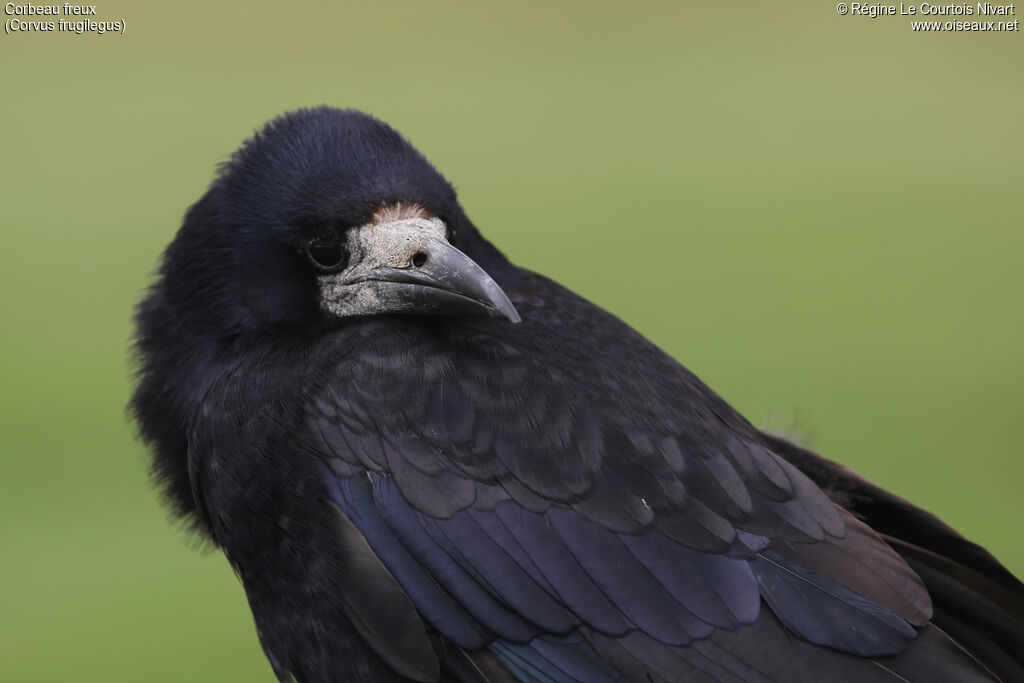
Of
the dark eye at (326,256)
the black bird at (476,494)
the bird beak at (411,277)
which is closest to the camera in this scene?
the black bird at (476,494)

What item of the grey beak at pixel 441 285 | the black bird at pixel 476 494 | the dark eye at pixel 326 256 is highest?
the dark eye at pixel 326 256

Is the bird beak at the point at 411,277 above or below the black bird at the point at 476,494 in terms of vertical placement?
above

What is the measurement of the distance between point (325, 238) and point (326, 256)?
0.04 m

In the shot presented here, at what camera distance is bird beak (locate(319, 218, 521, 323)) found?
280cm

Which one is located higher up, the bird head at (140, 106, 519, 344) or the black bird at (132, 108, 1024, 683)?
the bird head at (140, 106, 519, 344)

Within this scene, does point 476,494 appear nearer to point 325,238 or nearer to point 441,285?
point 441,285

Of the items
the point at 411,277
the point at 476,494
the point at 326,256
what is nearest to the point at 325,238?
the point at 326,256

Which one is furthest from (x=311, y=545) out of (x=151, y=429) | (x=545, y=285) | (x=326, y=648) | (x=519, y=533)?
(x=545, y=285)

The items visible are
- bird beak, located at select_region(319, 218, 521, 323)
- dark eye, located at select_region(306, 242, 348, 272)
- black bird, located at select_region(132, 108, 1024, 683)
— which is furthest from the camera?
dark eye, located at select_region(306, 242, 348, 272)

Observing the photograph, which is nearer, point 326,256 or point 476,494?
point 476,494

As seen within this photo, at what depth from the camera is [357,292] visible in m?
2.93

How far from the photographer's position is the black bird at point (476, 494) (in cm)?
270

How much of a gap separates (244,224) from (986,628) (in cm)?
195

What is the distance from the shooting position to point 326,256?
2941mm
